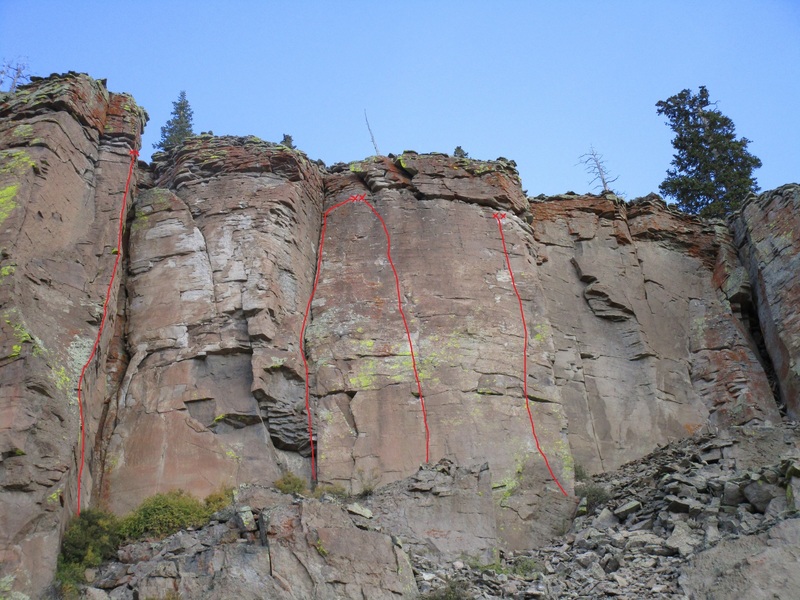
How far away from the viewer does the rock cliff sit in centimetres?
1636

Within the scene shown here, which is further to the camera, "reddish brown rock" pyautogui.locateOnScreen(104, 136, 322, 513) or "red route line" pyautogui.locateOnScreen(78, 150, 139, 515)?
"reddish brown rock" pyautogui.locateOnScreen(104, 136, 322, 513)

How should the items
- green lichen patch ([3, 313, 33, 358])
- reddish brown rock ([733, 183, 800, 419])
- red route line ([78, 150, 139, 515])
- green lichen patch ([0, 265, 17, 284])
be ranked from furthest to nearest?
reddish brown rock ([733, 183, 800, 419]) < green lichen patch ([0, 265, 17, 284]) < red route line ([78, 150, 139, 515]) < green lichen patch ([3, 313, 33, 358])

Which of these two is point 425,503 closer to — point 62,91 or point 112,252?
point 112,252

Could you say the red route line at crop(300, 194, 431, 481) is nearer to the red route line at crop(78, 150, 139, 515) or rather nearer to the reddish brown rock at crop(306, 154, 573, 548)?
the reddish brown rock at crop(306, 154, 573, 548)

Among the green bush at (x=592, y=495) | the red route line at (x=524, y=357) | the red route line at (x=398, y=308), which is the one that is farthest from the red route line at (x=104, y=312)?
the green bush at (x=592, y=495)

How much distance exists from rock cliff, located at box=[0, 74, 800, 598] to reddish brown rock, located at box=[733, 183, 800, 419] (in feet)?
0.26

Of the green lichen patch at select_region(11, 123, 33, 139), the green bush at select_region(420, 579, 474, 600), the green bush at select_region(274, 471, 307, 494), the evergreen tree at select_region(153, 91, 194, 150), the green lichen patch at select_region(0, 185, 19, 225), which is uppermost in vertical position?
the evergreen tree at select_region(153, 91, 194, 150)

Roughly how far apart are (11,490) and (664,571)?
10.4m

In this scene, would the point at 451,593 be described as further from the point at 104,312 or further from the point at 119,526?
the point at 104,312

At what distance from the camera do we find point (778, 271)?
24125 millimetres

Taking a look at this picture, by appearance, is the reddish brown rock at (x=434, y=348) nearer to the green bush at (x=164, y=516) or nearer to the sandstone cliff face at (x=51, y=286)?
the green bush at (x=164, y=516)

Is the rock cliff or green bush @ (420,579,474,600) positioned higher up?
the rock cliff

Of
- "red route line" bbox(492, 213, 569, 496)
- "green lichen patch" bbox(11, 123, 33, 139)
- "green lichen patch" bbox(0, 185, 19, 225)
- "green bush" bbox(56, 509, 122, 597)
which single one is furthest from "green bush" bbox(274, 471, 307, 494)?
"green lichen patch" bbox(11, 123, 33, 139)

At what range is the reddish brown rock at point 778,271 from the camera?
2267cm
